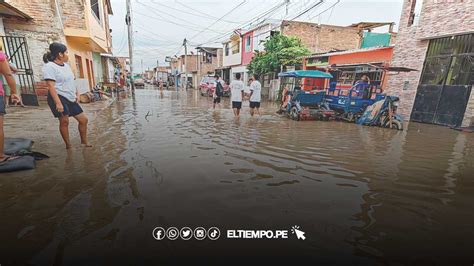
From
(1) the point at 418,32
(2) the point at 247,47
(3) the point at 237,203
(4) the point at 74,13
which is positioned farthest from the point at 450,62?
(2) the point at 247,47

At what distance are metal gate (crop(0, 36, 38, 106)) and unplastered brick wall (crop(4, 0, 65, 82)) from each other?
1.62ft

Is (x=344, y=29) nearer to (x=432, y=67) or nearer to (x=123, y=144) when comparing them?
(x=432, y=67)

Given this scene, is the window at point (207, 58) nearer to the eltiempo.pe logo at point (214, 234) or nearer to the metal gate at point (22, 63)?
the metal gate at point (22, 63)

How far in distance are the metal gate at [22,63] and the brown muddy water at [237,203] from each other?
704cm

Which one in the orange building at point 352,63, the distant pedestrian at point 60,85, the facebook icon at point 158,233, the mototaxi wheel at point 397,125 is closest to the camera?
the facebook icon at point 158,233

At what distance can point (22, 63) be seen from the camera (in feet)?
33.7

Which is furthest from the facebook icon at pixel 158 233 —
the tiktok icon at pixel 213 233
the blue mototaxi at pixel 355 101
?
the blue mototaxi at pixel 355 101

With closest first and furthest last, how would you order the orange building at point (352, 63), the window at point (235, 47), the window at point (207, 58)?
Answer: the orange building at point (352, 63) → the window at point (235, 47) → the window at point (207, 58)

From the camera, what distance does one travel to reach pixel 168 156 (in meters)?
4.37

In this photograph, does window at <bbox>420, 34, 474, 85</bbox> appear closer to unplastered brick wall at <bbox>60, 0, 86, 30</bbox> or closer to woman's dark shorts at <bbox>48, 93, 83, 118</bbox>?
woman's dark shorts at <bbox>48, 93, 83, 118</bbox>

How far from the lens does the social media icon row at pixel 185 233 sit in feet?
6.90

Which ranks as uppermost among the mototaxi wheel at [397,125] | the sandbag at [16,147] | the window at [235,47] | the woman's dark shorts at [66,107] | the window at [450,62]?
the window at [235,47]

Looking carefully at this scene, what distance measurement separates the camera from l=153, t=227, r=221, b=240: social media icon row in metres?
2.10

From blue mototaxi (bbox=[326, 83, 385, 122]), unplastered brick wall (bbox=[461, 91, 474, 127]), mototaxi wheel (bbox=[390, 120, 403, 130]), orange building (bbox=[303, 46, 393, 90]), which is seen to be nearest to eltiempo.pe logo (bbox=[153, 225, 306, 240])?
mototaxi wheel (bbox=[390, 120, 403, 130])
